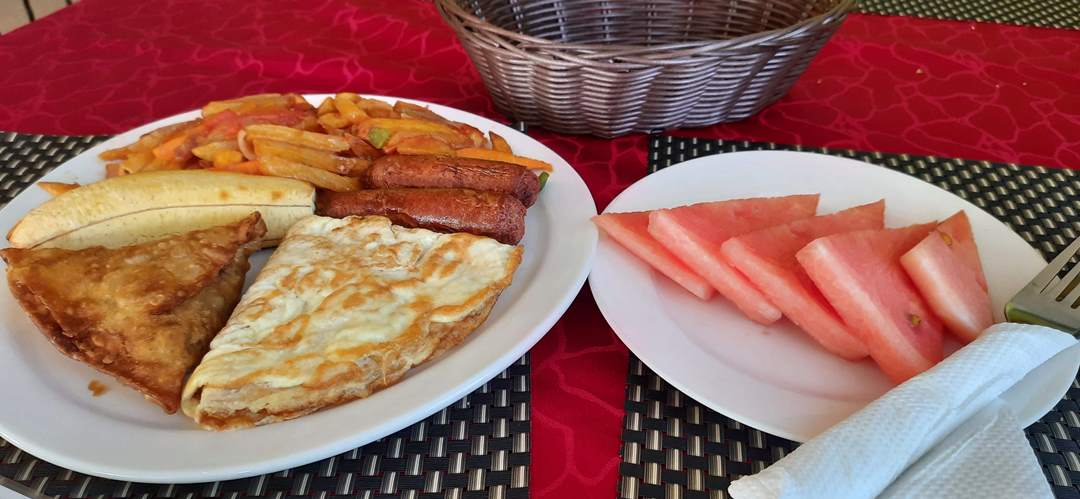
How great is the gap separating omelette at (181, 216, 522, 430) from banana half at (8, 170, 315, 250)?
0.43ft

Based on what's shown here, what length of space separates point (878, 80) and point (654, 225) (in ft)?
5.92

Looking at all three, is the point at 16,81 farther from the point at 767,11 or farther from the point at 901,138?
the point at 901,138

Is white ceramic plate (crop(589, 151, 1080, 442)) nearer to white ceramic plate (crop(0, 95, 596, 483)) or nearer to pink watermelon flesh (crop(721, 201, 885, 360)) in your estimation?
pink watermelon flesh (crop(721, 201, 885, 360))

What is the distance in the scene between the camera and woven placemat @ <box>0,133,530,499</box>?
1.33m

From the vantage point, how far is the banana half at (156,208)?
71.4 inches

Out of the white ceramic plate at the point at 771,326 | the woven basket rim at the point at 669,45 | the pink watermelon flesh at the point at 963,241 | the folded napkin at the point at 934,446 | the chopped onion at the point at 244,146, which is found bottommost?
the white ceramic plate at the point at 771,326

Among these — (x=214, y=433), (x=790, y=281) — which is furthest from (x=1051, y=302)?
(x=214, y=433)

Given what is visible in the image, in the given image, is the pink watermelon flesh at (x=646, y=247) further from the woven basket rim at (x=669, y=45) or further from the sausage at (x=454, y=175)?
the woven basket rim at (x=669, y=45)

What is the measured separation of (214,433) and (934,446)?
4.23ft

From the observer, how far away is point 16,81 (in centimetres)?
289

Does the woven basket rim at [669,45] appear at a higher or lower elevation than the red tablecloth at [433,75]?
higher

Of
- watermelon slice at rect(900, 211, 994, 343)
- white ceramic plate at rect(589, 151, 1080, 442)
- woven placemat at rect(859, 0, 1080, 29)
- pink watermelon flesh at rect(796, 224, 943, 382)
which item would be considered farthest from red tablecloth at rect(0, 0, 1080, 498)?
watermelon slice at rect(900, 211, 994, 343)

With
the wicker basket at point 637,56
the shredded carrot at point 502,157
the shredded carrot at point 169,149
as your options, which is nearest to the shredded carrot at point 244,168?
the shredded carrot at point 169,149

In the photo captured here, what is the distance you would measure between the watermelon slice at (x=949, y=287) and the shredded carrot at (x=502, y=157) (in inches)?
40.1
